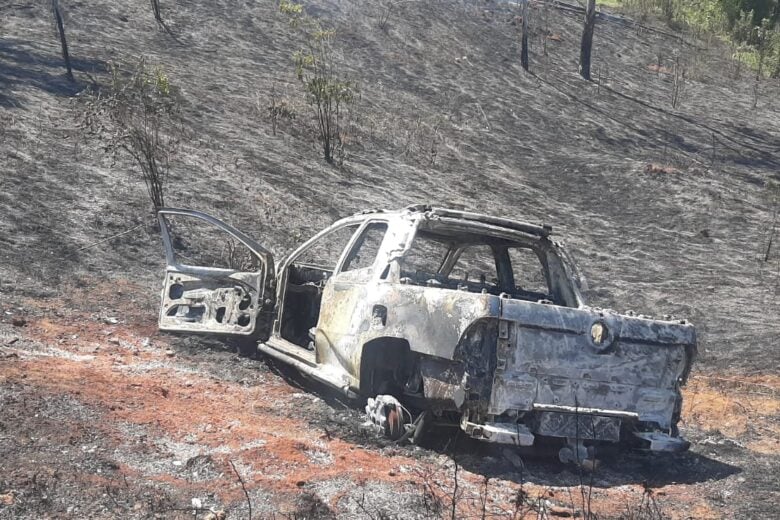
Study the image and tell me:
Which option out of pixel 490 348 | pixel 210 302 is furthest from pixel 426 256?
pixel 490 348

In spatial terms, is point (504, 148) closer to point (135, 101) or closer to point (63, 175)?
point (135, 101)

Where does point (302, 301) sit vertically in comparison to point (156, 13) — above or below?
below

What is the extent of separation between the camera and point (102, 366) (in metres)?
7.04

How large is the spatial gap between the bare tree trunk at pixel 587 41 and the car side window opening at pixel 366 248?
2353 centimetres

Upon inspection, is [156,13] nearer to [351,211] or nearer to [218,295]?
[351,211]

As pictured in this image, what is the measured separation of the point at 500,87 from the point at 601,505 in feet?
71.8

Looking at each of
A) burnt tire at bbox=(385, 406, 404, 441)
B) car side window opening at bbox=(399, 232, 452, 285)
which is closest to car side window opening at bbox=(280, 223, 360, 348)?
car side window opening at bbox=(399, 232, 452, 285)

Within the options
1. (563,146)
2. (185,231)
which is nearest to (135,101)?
(185,231)

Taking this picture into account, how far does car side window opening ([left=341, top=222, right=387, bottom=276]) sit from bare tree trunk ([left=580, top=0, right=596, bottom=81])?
77.2 feet

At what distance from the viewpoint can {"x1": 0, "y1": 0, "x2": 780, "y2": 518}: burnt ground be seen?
4883mm

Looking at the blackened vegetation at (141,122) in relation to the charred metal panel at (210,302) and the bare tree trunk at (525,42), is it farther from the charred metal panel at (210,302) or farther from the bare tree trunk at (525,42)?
the bare tree trunk at (525,42)

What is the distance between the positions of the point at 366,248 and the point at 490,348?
5.91 feet

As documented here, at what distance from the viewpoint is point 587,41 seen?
28.4 metres

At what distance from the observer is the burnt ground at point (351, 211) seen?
16.0 ft
